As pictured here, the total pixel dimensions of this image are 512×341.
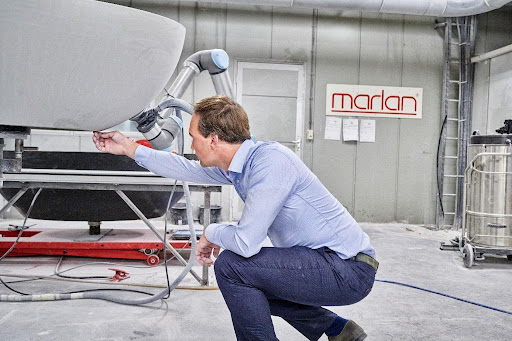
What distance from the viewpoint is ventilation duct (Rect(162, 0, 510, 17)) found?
3930 millimetres

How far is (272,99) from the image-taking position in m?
4.61

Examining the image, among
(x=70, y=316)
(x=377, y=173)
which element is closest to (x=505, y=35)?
(x=377, y=173)

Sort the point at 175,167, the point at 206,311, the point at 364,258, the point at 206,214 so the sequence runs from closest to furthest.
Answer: the point at 364,258 < the point at 175,167 < the point at 206,311 < the point at 206,214

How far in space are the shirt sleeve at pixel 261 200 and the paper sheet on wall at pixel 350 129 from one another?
12.0ft

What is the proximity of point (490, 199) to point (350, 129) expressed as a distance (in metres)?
1.96

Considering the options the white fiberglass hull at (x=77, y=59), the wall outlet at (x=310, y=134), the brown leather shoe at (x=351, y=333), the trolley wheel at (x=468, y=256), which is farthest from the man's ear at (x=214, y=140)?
the wall outlet at (x=310, y=134)

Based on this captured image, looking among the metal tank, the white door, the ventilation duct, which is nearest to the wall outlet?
the white door

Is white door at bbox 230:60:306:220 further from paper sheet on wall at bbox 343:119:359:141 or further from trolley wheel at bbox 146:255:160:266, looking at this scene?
trolley wheel at bbox 146:255:160:266

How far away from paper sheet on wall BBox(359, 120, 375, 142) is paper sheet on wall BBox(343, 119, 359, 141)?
0.06 m

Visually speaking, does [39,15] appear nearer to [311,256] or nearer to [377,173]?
[311,256]

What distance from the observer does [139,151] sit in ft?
4.05

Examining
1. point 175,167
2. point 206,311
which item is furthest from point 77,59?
point 206,311

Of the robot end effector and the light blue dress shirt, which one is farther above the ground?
the robot end effector

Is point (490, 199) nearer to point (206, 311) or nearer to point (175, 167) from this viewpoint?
point (206, 311)
